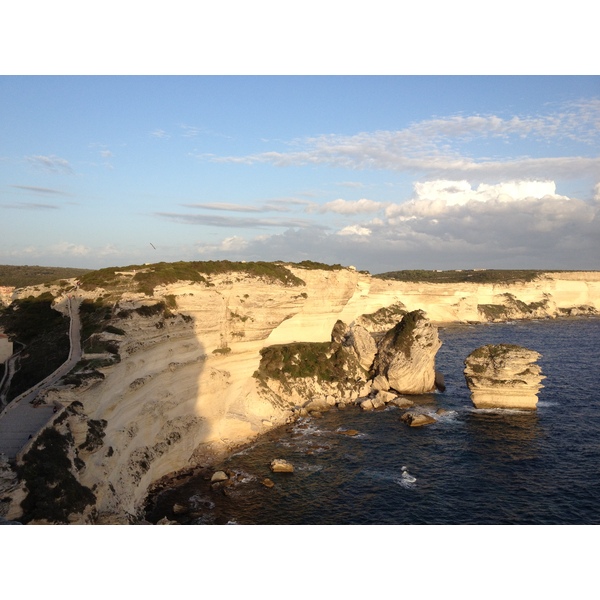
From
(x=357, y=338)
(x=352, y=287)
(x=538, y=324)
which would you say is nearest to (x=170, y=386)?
(x=357, y=338)

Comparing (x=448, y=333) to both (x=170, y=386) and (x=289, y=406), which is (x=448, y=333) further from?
(x=170, y=386)

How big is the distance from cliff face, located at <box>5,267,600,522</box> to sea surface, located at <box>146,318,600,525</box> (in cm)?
273

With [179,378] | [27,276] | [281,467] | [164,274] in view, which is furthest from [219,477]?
[27,276]

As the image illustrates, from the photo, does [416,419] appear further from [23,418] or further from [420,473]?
[23,418]

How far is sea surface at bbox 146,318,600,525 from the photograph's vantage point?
28016 mm

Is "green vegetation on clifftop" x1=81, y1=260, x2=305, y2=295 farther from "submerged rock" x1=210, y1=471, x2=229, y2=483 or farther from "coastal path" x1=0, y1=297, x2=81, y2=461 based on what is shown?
"submerged rock" x1=210, y1=471, x2=229, y2=483

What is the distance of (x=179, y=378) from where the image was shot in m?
37.0

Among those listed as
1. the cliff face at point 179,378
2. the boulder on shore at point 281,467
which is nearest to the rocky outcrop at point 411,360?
the cliff face at point 179,378

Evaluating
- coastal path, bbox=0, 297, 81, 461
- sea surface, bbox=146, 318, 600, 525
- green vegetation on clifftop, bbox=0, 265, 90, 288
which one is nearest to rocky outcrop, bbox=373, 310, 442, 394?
sea surface, bbox=146, 318, 600, 525

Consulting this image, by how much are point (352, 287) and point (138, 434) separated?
40190mm

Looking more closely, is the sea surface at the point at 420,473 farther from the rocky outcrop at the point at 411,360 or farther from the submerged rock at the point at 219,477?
the rocky outcrop at the point at 411,360

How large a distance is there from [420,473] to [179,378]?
20.2 metres

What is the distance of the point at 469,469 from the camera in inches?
1342

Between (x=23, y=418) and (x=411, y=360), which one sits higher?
(x=23, y=418)
